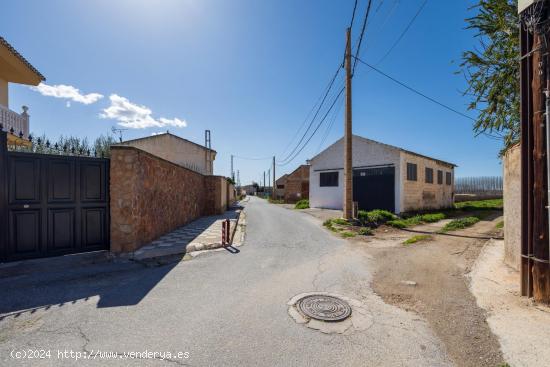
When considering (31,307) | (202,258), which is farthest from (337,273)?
(31,307)

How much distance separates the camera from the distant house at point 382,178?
17547mm

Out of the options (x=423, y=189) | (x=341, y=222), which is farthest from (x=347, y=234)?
(x=423, y=189)

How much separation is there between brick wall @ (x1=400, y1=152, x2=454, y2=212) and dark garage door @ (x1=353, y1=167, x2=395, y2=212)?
793 millimetres

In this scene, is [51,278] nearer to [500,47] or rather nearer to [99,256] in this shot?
[99,256]

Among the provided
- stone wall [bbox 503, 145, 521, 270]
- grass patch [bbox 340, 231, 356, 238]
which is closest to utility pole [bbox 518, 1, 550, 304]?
stone wall [bbox 503, 145, 521, 270]

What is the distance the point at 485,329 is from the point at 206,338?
3.40 m

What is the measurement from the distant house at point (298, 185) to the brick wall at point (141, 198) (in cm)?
2520

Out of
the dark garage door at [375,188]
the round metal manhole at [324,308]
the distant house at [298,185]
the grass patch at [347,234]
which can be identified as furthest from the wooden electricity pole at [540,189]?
the distant house at [298,185]

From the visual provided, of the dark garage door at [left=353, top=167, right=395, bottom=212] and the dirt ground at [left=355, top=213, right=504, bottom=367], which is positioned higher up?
the dark garage door at [left=353, top=167, right=395, bottom=212]

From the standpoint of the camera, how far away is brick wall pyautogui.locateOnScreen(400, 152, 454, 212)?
17.5 m

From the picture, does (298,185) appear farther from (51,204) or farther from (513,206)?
(51,204)

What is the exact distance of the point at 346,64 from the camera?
12852 mm

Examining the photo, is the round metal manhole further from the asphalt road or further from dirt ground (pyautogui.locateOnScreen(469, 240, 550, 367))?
dirt ground (pyautogui.locateOnScreen(469, 240, 550, 367))

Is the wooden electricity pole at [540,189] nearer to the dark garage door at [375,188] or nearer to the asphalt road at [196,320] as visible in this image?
the asphalt road at [196,320]
